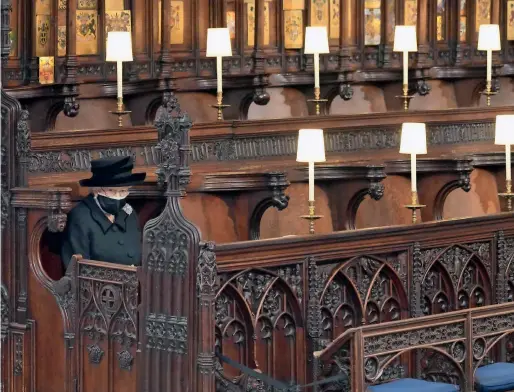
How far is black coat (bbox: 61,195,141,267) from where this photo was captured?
10.1 meters

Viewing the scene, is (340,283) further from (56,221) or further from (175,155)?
(56,221)

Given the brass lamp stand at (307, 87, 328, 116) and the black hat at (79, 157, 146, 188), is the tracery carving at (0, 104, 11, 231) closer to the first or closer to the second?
the black hat at (79, 157, 146, 188)

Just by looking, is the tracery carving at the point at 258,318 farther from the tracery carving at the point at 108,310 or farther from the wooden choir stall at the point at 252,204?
the tracery carving at the point at 108,310

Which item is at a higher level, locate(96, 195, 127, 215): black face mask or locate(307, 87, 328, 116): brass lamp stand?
locate(307, 87, 328, 116): brass lamp stand

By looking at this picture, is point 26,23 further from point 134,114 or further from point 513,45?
point 513,45

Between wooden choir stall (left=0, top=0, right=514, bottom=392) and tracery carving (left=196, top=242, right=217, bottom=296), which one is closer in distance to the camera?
tracery carving (left=196, top=242, right=217, bottom=296)

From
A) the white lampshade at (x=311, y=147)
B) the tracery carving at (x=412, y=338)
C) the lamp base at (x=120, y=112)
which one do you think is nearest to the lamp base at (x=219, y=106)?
the lamp base at (x=120, y=112)

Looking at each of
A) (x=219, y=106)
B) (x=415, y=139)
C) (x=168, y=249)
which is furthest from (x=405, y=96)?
(x=168, y=249)

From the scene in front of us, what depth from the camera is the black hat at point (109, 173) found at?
10188 millimetres

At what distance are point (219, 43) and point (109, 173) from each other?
2.83m

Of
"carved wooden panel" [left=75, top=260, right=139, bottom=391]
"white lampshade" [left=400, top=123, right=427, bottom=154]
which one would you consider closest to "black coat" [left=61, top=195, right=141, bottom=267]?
"carved wooden panel" [left=75, top=260, right=139, bottom=391]

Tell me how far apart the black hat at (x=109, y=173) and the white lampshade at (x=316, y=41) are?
3.54 meters

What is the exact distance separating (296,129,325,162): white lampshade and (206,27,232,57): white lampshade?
1673 mm

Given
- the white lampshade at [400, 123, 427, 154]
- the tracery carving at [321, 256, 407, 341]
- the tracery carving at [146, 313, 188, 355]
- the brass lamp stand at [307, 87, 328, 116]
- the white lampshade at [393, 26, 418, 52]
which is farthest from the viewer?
the white lampshade at [393, 26, 418, 52]
